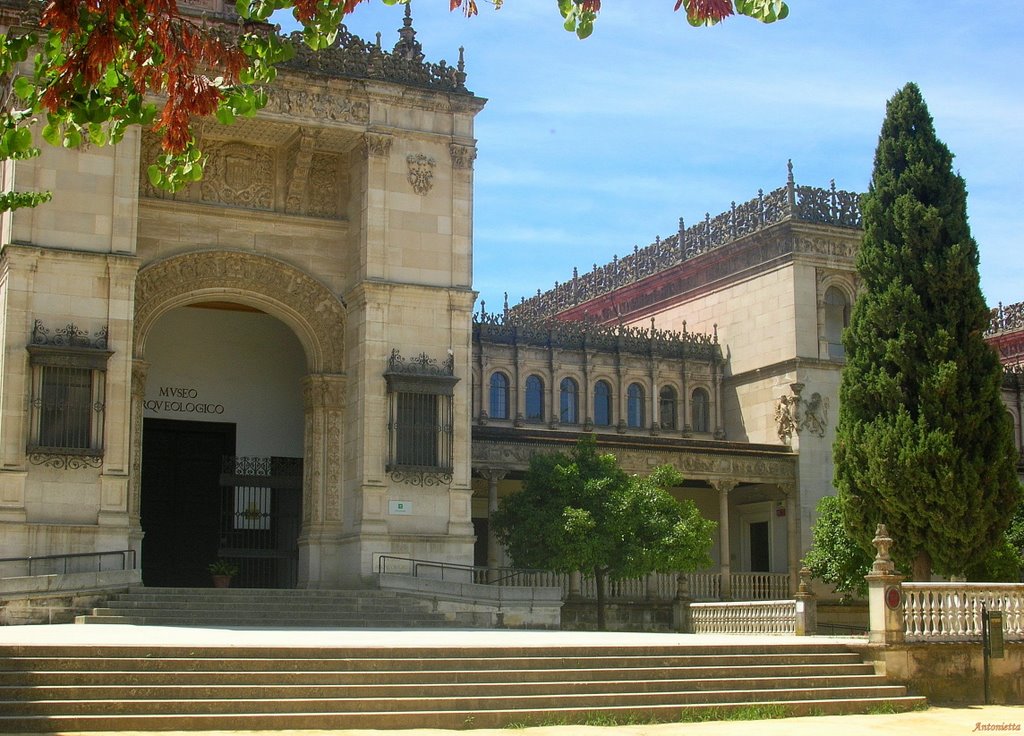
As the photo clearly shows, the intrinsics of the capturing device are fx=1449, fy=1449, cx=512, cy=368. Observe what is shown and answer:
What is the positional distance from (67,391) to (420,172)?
29.6ft

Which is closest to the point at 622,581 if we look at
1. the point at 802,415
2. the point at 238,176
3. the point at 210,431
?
the point at 802,415

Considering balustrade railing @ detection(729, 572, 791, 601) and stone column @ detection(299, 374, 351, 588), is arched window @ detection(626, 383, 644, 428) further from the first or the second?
stone column @ detection(299, 374, 351, 588)

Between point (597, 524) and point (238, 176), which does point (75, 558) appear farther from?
point (597, 524)

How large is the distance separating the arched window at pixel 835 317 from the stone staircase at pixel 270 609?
→ 18.1m

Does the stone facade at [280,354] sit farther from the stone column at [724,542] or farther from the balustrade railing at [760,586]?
the balustrade railing at [760,586]

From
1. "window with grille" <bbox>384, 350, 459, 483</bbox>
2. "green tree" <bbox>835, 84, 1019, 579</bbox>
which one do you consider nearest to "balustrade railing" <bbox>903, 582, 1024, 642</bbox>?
"green tree" <bbox>835, 84, 1019, 579</bbox>

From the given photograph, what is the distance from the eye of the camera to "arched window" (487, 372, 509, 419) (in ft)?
139

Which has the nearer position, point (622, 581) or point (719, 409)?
point (622, 581)

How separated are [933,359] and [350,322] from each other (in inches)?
495

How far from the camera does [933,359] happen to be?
30.2 m

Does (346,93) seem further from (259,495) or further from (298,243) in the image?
(259,495)

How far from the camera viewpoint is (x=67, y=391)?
28016 mm

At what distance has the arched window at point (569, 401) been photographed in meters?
43.2

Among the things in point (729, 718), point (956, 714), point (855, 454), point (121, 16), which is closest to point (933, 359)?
point (855, 454)
